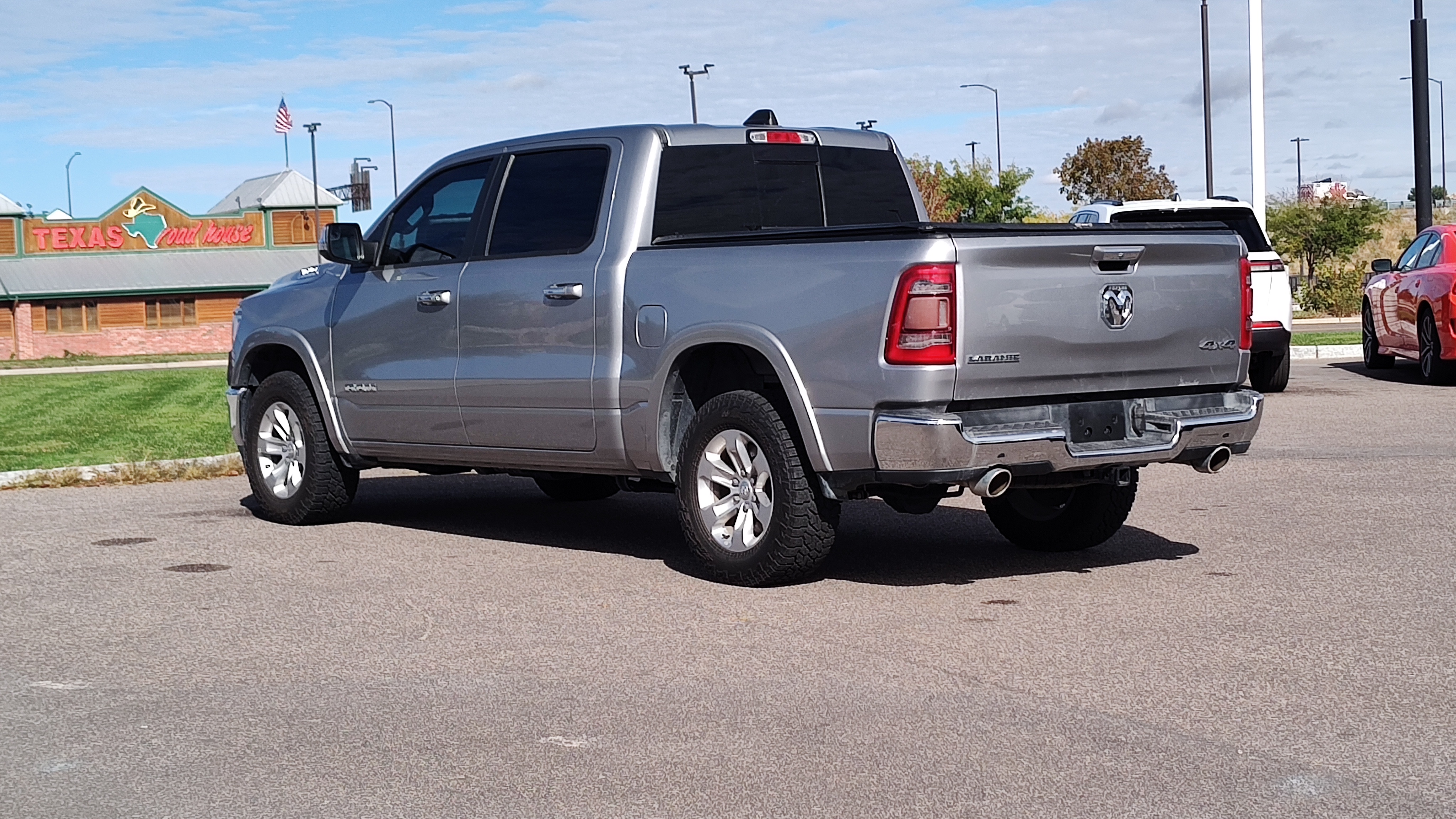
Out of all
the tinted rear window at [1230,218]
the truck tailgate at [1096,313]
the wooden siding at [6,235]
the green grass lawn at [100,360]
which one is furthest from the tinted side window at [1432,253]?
the wooden siding at [6,235]

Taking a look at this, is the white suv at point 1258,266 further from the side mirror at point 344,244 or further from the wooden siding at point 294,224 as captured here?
the wooden siding at point 294,224

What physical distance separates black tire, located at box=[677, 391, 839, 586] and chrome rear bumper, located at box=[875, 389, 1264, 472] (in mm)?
453

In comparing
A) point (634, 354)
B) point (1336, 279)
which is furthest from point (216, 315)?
point (634, 354)

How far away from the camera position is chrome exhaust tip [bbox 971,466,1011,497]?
22.2ft

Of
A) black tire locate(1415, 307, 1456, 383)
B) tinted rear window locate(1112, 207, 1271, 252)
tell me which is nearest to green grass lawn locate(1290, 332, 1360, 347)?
black tire locate(1415, 307, 1456, 383)

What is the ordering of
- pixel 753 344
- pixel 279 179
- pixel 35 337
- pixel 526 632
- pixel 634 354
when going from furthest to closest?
pixel 279 179, pixel 35 337, pixel 634 354, pixel 753 344, pixel 526 632

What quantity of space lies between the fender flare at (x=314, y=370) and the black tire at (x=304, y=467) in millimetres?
70

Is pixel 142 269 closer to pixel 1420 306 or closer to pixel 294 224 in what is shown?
pixel 294 224

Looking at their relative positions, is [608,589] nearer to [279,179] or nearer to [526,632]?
[526,632]

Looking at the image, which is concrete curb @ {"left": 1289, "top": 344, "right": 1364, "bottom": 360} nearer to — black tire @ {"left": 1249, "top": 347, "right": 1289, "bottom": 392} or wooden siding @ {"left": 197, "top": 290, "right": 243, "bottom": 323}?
black tire @ {"left": 1249, "top": 347, "right": 1289, "bottom": 392}

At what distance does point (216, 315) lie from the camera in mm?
62469

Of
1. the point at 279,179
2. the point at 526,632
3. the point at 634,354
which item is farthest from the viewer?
the point at 279,179

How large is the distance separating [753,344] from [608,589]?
1256 millimetres

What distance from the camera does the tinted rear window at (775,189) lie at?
8.25 meters
